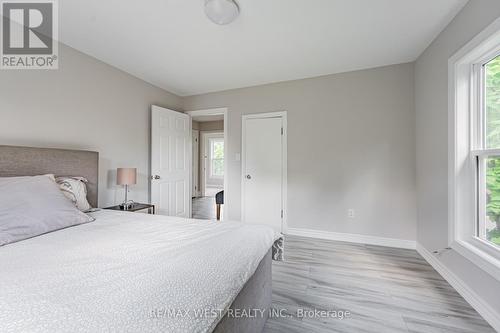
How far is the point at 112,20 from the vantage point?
6.46 feet

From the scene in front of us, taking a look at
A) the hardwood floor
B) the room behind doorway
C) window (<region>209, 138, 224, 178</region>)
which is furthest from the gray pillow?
window (<region>209, 138, 224, 178</region>)

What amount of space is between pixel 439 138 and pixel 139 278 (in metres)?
2.75

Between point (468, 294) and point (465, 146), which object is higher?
point (465, 146)

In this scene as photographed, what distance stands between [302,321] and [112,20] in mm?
2934

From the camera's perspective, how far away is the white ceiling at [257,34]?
1.82 meters

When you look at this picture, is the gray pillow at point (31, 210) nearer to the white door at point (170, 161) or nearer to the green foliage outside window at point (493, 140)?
the white door at point (170, 161)

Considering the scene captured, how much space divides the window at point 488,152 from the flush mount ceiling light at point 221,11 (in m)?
2.05

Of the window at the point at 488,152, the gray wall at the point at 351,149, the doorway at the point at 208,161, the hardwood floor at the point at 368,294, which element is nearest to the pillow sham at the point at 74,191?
the hardwood floor at the point at 368,294

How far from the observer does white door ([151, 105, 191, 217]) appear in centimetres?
339

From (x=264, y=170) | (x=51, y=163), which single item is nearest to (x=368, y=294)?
(x=264, y=170)

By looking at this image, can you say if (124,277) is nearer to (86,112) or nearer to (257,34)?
(257,34)

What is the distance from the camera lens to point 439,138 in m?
2.16

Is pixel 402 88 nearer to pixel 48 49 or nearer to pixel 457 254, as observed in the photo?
pixel 457 254

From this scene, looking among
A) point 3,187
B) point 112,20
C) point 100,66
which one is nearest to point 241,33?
point 112,20
